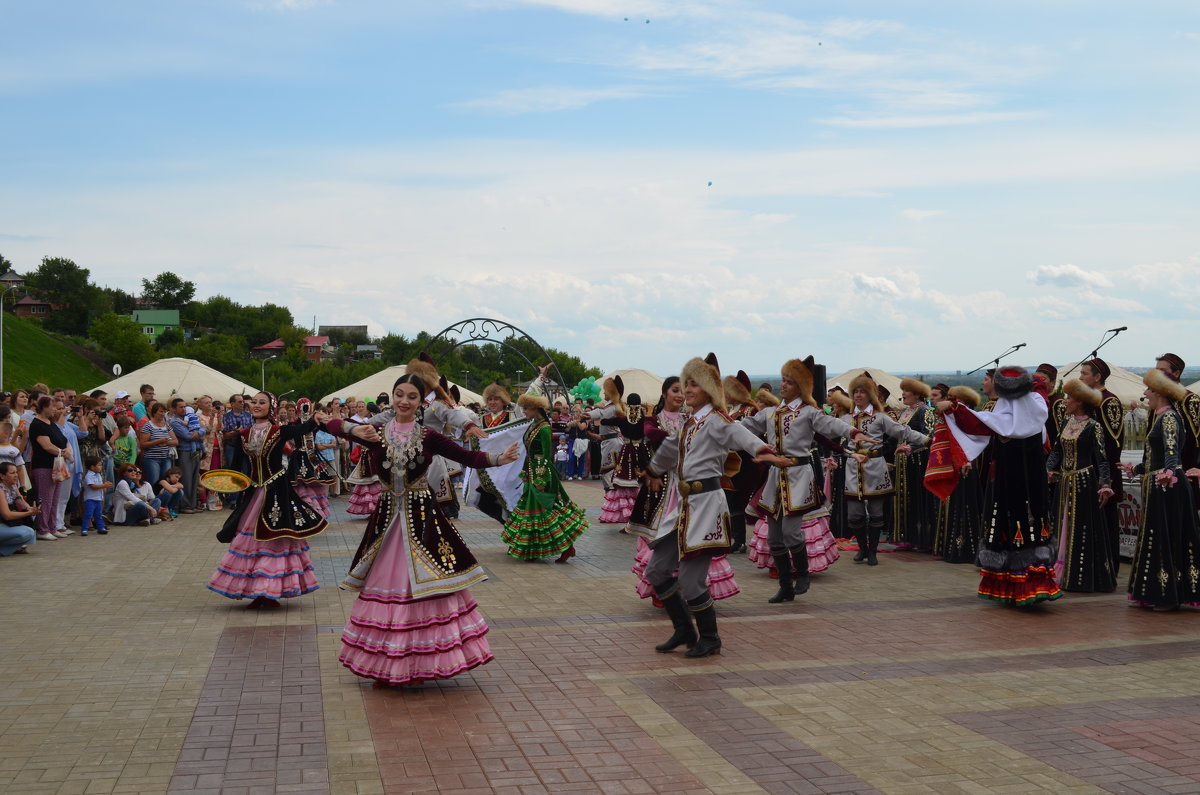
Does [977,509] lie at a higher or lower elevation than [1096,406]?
lower

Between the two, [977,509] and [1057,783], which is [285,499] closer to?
[1057,783]

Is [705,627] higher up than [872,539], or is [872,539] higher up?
[872,539]

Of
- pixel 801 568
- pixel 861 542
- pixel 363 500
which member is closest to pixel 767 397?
pixel 801 568

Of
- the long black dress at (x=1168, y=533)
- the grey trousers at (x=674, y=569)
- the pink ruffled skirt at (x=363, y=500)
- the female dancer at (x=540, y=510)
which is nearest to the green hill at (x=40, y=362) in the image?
the pink ruffled skirt at (x=363, y=500)

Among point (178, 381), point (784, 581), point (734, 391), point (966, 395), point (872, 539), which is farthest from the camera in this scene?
point (178, 381)

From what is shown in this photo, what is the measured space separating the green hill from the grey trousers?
74575mm

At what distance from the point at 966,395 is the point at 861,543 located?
3.55m

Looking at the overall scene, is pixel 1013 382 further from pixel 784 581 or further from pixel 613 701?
pixel 613 701

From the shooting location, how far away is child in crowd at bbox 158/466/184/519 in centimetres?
1827

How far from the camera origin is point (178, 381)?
27359mm

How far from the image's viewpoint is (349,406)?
79.5 feet

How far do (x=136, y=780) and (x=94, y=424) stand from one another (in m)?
12.3

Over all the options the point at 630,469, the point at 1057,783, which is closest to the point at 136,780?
the point at 1057,783

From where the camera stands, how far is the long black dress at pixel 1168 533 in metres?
9.69
